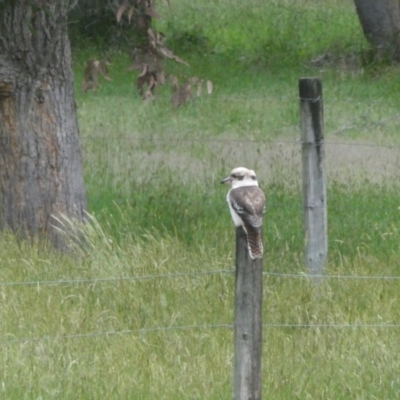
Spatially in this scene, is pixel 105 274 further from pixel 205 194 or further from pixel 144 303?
pixel 205 194

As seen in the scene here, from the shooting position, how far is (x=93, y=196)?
966cm

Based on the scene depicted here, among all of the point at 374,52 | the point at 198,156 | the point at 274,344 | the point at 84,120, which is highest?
the point at 374,52

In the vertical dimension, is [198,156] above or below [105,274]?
above

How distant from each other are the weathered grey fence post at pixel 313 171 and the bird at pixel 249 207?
5.83 feet

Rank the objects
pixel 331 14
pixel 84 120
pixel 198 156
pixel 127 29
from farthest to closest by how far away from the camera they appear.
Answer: pixel 331 14 → pixel 127 29 → pixel 84 120 → pixel 198 156

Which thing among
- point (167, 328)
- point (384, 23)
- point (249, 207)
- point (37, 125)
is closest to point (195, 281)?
point (167, 328)

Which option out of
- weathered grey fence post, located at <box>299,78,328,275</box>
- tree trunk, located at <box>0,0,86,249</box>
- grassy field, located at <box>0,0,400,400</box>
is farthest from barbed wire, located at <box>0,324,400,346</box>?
tree trunk, located at <box>0,0,86,249</box>

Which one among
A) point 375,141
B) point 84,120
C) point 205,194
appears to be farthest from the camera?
point 84,120

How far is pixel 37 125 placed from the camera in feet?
24.9

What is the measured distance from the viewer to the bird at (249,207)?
4.38 metres

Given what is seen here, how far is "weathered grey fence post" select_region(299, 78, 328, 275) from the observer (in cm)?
671

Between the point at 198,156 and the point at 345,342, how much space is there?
6.20m

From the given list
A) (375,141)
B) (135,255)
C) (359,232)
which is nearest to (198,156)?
(375,141)

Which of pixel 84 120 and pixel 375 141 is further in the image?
pixel 84 120
